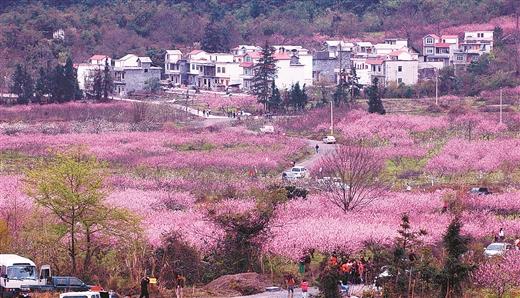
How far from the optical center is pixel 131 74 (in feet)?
279

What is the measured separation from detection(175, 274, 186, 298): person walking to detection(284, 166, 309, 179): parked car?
17.7 metres

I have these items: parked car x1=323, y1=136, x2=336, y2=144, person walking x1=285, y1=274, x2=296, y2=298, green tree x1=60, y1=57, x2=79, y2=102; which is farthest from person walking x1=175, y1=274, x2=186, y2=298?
green tree x1=60, y1=57, x2=79, y2=102

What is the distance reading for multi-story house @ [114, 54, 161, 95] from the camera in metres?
84.6

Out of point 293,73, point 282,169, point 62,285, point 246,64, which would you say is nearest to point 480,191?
point 282,169

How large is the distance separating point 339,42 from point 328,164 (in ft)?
153

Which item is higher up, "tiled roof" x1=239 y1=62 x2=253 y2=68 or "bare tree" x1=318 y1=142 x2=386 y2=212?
"tiled roof" x1=239 y1=62 x2=253 y2=68

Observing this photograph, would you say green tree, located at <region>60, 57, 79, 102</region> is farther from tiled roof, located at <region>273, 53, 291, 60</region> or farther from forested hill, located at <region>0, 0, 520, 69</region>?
tiled roof, located at <region>273, 53, 291, 60</region>

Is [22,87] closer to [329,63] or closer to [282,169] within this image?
[329,63]

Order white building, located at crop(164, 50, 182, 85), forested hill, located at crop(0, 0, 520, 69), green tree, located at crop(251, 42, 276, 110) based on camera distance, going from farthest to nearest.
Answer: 1. forested hill, located at crop(0, 0, 520, 69)
2. white building, located at crop(164, 50, 182, 85)
3. green tree, located at crop(251, 42, 276, 110)

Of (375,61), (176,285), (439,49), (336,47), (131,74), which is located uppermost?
(336,47)

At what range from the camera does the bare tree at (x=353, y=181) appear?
3762 cm

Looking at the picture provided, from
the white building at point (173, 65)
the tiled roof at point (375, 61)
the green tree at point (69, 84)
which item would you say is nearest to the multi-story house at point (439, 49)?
the tiled roof at point (375, 61)

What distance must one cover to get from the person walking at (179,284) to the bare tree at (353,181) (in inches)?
380

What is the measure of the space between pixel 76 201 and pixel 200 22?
2990 inches
